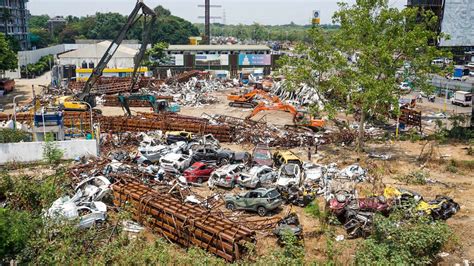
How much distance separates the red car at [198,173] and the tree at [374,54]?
8785 mm

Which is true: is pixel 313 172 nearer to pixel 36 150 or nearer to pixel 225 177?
pixel 225 177

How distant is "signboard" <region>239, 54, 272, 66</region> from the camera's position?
2763 inches

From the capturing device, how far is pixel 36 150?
79.2 feet

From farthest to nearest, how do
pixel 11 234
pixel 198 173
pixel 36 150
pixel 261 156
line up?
pixel 36 150 → pixel 261 156 → pixel 198 173 → pixel 11 234

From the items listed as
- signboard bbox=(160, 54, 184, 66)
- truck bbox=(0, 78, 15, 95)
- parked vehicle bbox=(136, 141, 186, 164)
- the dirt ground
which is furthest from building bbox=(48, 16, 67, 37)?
the dirt ground

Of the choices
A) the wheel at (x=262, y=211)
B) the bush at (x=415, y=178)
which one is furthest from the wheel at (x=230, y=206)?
the bush at (x=415, y=178)

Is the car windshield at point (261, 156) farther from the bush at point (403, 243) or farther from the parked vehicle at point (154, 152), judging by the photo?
the bush at point (403, 243)

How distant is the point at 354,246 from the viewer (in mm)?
14875

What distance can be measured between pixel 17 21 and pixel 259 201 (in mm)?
85409

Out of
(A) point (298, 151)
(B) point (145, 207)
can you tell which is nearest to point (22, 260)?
(B) point (145, 207)

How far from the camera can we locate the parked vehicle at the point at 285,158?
2256cm

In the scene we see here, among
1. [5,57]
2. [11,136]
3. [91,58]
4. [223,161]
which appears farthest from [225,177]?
[91,58]

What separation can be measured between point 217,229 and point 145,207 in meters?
3.51

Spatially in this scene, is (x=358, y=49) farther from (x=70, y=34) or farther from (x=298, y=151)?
(x=70, y=34)
